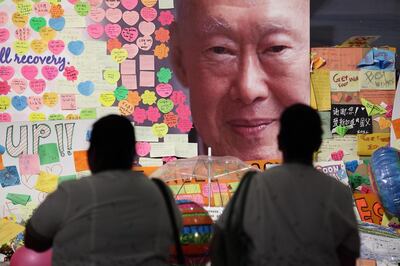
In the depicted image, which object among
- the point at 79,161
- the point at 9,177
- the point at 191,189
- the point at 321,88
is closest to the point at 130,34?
the point at 79,161

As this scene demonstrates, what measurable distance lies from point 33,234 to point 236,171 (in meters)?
1.68

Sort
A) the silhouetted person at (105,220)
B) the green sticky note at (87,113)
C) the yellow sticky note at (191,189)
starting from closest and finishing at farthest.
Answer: the silhouetted person at (105,220), the yellow sticky note at (191,189), the green sticky note at (87,113)

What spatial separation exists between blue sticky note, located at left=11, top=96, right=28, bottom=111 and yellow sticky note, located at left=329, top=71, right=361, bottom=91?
2.30m

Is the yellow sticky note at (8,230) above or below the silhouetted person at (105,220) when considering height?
below

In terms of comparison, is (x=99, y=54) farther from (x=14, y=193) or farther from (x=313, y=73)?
(x=313, y=73)

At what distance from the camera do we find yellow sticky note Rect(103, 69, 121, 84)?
4035mm

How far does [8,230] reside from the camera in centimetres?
388

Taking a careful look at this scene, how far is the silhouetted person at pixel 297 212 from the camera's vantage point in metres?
2.00

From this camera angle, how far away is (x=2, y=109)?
395 cm

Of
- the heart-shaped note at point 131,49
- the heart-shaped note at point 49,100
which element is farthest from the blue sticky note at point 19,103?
the heart-shaped note at point 131,49

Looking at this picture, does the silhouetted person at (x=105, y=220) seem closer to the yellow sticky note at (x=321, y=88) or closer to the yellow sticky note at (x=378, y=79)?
the yellow sticky note at (x=321, y=88)

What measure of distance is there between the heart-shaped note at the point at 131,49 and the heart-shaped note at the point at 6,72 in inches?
32.9

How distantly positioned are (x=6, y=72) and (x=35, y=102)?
302 mm

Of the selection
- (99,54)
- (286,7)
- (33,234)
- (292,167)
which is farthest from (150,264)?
(286,7)
